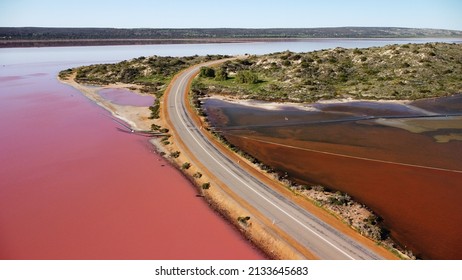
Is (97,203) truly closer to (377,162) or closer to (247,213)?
(247,213)

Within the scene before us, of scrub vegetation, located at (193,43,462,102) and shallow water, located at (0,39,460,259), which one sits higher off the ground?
scrub vegetation, located at (193,43,462,102)

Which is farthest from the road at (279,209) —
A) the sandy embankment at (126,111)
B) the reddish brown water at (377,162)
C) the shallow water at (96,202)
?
the sandy embankment at (126,111)

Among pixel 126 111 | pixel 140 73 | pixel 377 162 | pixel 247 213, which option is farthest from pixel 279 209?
pixel 140 73

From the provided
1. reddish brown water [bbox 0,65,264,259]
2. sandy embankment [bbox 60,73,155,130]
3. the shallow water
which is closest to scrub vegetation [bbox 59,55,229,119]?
sandy embankment [bbox 60,73,155,130]

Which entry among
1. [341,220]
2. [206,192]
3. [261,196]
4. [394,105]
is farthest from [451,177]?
[394,105]

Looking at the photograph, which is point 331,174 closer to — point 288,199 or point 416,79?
point 288,199

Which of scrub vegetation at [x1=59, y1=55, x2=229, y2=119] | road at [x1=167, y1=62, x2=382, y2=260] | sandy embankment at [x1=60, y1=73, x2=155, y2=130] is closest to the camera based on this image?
road at [x1=167, y1=62, x2=382, y2=260]

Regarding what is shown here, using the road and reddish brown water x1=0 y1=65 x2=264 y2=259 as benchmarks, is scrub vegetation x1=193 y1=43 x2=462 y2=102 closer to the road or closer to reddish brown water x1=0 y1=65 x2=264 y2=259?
the road
